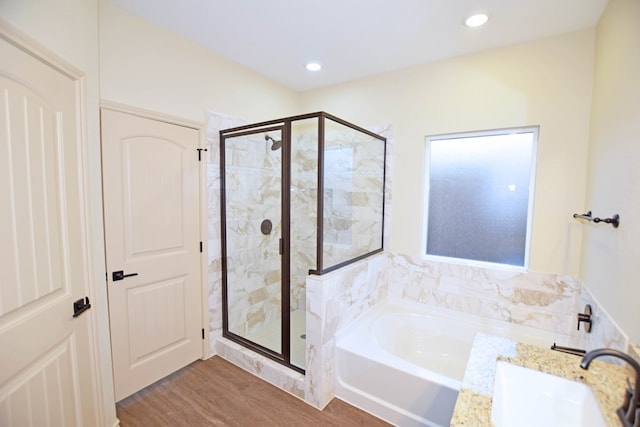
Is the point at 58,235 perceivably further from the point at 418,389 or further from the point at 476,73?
the point at 476,73

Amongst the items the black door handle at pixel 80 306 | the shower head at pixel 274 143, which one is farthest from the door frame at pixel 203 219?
the black door handle at pixel 80 306

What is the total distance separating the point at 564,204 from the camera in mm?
2168

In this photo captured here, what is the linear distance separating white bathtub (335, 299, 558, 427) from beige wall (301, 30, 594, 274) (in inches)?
24.9

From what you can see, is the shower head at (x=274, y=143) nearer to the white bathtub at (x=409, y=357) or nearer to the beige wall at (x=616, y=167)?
the white bathtub at (x=409, y=357)

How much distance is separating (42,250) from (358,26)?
233cm

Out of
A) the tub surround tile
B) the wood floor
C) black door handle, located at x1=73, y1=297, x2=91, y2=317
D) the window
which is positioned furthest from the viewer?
the window

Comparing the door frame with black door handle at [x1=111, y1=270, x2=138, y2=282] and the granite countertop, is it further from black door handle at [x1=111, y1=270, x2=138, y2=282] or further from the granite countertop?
the granite countertop

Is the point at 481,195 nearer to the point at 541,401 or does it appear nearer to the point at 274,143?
the point at 541,401

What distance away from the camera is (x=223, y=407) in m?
2.08

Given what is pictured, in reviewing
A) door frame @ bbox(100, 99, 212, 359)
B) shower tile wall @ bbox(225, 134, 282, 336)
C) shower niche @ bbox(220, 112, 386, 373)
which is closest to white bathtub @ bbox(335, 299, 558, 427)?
shower niche @ bbox(220, 112, 386, 373)

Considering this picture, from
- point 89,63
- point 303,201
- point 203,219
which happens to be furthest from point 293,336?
point 89,63

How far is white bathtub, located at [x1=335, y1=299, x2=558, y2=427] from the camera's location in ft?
6.07

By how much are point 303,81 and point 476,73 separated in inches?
68.2

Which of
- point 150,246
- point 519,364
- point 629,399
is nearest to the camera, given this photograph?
point 629,399
